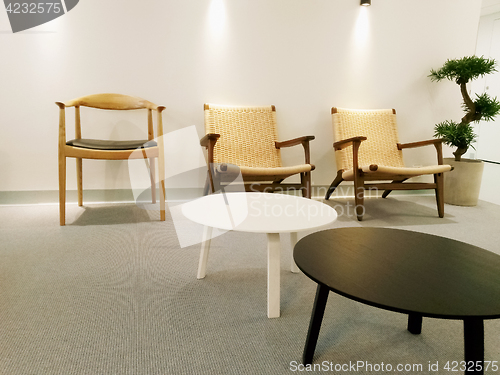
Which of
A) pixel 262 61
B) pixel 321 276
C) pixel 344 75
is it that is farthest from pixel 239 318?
pixel 344 75

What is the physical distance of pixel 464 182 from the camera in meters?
2.79

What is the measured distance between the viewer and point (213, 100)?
2.72 metres

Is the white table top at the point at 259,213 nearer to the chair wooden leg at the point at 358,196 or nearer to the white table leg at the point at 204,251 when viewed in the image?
the white table leg at the point at 204,251

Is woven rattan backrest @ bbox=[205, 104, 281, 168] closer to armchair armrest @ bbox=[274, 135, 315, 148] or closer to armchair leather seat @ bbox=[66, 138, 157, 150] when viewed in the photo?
armchair armrest @ bbox=[274, 135, 315, 148]

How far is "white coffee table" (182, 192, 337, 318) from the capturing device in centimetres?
103

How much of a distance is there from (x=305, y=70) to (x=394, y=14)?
990 mm

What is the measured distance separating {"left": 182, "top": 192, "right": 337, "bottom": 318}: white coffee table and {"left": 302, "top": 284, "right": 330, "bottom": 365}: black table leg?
219 mm

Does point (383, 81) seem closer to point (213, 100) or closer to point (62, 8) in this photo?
point (213, 100)

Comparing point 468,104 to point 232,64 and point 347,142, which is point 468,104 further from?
point 232,64

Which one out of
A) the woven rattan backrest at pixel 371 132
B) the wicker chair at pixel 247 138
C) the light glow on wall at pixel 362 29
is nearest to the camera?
the wicker chair at pixel 247 138

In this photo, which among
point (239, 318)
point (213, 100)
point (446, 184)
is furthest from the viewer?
point (446, 184)

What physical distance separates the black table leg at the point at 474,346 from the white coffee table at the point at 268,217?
0.47 metres

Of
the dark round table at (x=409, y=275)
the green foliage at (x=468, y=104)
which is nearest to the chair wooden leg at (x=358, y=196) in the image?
the green foliage at (x=468, y=104)

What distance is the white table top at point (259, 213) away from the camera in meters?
1.02
